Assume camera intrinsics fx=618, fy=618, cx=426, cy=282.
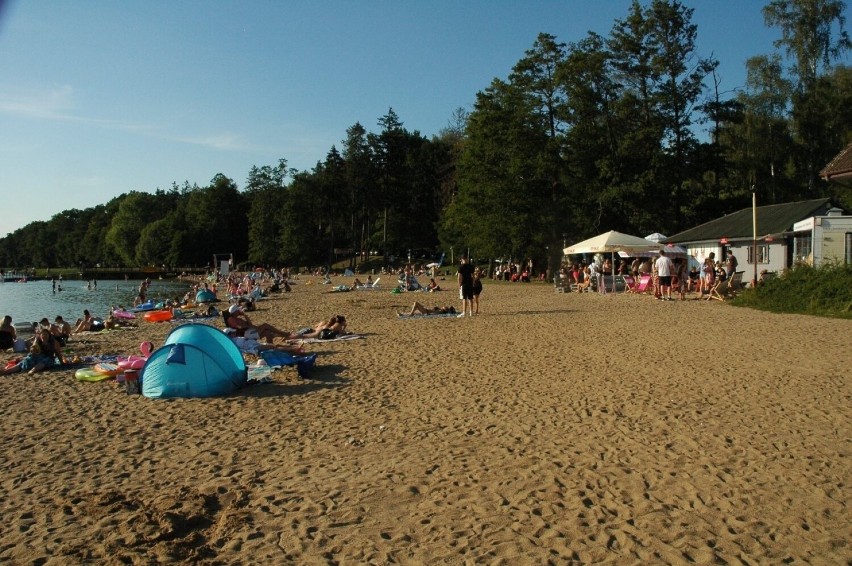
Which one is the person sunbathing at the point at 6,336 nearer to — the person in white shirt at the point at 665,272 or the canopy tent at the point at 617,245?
the person in white shirt at the point at 665,272

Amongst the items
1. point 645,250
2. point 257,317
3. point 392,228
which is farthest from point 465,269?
point 392,228

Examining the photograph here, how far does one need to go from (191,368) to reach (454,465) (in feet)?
15.0

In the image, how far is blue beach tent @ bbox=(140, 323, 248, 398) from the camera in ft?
27.3

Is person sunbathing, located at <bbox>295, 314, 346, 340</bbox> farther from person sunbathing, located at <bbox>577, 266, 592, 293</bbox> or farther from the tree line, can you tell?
the tree line

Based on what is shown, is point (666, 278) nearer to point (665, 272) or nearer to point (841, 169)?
point (665, 272)

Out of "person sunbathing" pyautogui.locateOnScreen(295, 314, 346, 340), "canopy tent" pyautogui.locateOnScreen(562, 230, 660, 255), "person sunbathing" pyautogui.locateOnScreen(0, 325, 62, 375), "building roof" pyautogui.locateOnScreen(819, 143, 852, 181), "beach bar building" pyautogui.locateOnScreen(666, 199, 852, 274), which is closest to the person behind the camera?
"person sunbathing" pyautogui.locateOnScreen(0, 325, 62, 375)

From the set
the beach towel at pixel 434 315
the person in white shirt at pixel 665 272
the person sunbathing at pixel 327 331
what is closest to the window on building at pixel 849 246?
the person in white shirt at pixel 665 272

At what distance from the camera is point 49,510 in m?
4.61

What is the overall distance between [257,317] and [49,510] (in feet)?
54.2

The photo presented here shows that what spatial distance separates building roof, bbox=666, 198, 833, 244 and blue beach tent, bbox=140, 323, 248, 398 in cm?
2486

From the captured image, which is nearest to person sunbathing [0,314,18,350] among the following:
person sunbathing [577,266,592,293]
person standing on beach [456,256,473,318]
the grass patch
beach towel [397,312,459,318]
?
beach towel [397,312,459,318]

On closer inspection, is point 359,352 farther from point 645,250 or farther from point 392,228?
point 392,228

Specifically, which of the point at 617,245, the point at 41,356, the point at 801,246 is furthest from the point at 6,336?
the point at 801,246

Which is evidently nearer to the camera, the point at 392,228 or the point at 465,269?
the point at 465,269
